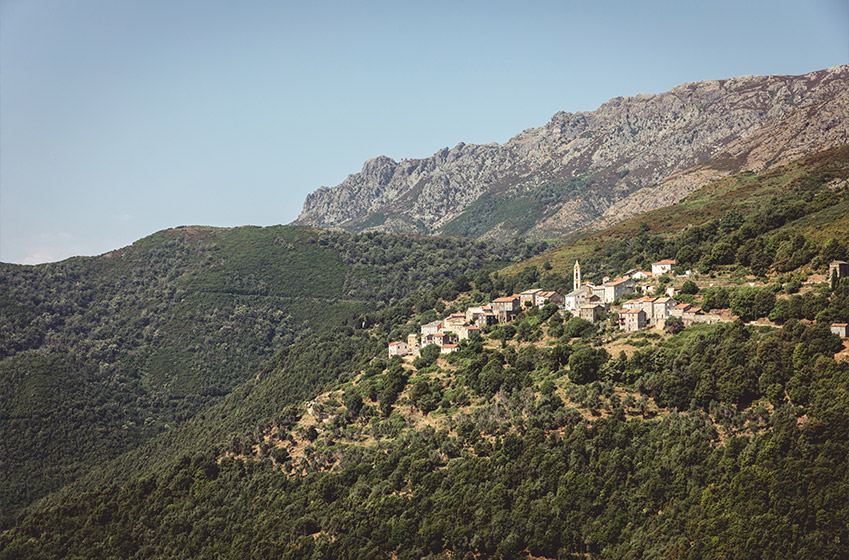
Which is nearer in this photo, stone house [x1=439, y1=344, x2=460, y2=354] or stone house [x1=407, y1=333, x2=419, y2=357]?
stone house [x1=439, y1=344, x2=460, y2=354]

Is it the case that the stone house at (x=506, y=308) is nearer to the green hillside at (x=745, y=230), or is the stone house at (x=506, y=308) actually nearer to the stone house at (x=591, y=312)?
the stone house at (x=591, y=312)

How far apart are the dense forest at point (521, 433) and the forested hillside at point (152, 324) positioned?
92 cm

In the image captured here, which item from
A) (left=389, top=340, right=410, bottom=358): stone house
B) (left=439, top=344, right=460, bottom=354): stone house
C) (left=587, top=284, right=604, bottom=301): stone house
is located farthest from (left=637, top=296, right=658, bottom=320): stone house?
(left=389, top=340, right=410, bottom=358): stone house

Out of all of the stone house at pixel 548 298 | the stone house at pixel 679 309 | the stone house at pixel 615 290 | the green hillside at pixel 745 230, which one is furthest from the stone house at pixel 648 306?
the stone house at pixel 548 298

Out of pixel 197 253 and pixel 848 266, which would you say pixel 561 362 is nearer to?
pixel 848 266

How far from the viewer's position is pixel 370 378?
78.6 m

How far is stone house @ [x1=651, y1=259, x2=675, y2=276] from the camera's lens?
3039 inches

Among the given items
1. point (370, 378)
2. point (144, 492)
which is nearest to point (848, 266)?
point (370, 378)

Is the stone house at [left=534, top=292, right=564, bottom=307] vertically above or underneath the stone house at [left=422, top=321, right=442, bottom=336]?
above

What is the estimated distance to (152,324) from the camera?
157000mm

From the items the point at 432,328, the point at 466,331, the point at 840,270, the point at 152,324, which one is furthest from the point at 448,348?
the point at 152,324

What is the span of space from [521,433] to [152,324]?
391 feet

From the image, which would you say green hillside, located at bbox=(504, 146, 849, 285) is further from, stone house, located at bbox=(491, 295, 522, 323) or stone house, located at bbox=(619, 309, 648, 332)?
stone house, located at bbox=(491, 295, 522, 323)

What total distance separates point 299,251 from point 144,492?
123 metres
